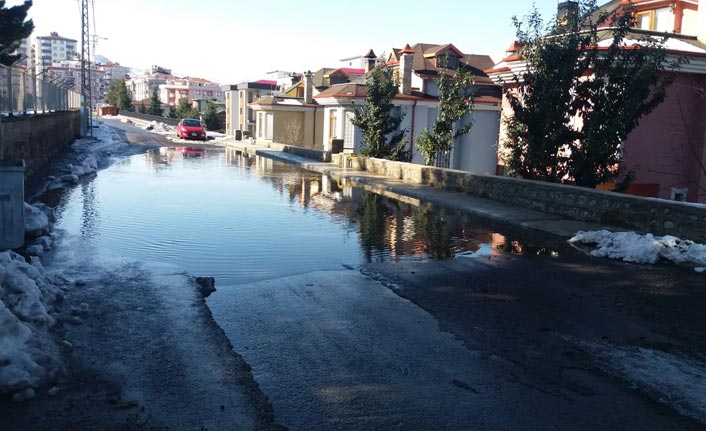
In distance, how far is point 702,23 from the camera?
20.9 meters

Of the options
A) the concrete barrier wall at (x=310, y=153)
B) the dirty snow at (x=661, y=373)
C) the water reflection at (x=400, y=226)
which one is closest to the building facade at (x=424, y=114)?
the concrete barrier wall at (x=310, y=153)

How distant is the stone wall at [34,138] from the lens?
15523 millimetres

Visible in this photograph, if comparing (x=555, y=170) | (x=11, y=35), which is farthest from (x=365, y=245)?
(x=11, y=35)

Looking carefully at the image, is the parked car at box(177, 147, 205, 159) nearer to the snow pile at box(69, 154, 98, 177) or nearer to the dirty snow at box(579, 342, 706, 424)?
the snow pile at box(69, 154, 98, 177)

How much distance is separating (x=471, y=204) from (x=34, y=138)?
44.7ft

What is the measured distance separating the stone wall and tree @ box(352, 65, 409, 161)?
1281cm

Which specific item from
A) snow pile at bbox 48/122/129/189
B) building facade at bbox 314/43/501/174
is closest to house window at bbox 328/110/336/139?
building facade at bbox 314/43/501/174

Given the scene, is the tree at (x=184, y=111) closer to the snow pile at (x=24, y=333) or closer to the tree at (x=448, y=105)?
the tree at (x=448, y=105)

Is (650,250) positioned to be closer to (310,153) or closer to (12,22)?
(310,153)

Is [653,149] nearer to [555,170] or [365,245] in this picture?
[555,170]

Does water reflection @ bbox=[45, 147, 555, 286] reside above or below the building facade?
below

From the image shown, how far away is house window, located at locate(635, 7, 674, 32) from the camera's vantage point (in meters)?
22.9

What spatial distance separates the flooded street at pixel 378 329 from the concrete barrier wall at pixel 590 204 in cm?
191

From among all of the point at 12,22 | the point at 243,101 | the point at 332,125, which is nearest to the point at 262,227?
the point at 12,22
